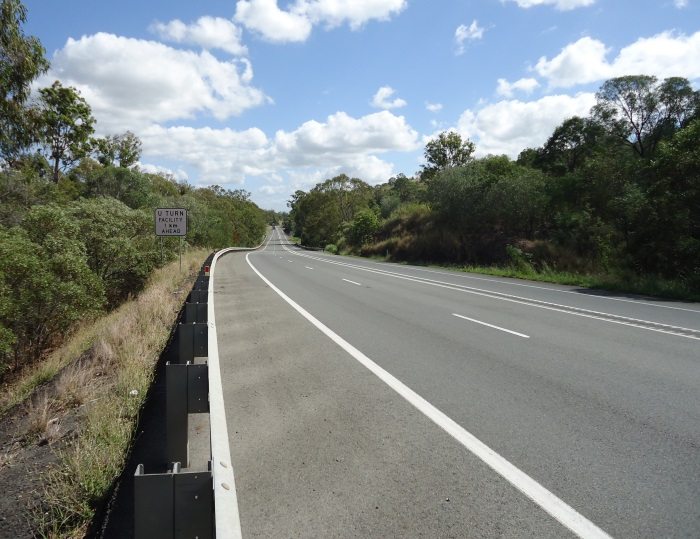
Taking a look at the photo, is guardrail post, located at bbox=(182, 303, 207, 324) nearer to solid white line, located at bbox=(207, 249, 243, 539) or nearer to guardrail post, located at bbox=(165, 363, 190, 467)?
solid white line, located at bbox=(207, 249, 243, 539)

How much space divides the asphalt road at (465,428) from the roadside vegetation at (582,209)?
941cm

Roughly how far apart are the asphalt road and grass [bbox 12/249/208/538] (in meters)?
1.04

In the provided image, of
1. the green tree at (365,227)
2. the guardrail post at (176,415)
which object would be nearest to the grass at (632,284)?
the guardrail post at (176,415)

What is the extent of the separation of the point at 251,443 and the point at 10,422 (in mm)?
3998

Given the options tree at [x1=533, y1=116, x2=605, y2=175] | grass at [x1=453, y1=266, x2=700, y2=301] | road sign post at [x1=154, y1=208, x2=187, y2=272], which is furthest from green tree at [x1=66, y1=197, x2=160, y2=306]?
tree at [x1=533, y1=116, x2=605, y2=175]

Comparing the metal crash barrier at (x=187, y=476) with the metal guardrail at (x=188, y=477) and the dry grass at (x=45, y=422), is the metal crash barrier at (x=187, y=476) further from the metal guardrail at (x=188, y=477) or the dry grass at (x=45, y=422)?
the dry grass at (x=45, y=422)

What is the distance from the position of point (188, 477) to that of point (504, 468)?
2584 mm

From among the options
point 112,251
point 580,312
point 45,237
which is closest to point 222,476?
point 580,312

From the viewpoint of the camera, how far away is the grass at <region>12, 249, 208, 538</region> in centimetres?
354

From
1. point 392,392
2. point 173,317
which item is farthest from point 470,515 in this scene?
point 173,317

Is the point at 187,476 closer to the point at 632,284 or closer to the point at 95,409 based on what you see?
the point at 95,409

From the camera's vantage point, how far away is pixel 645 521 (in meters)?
3.17

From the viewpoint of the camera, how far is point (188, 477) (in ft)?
7.88

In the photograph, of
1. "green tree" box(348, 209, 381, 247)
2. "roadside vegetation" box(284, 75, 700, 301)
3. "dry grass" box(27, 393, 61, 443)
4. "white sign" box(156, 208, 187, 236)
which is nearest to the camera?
"dry grass" box(27, 393, 61, 443)
